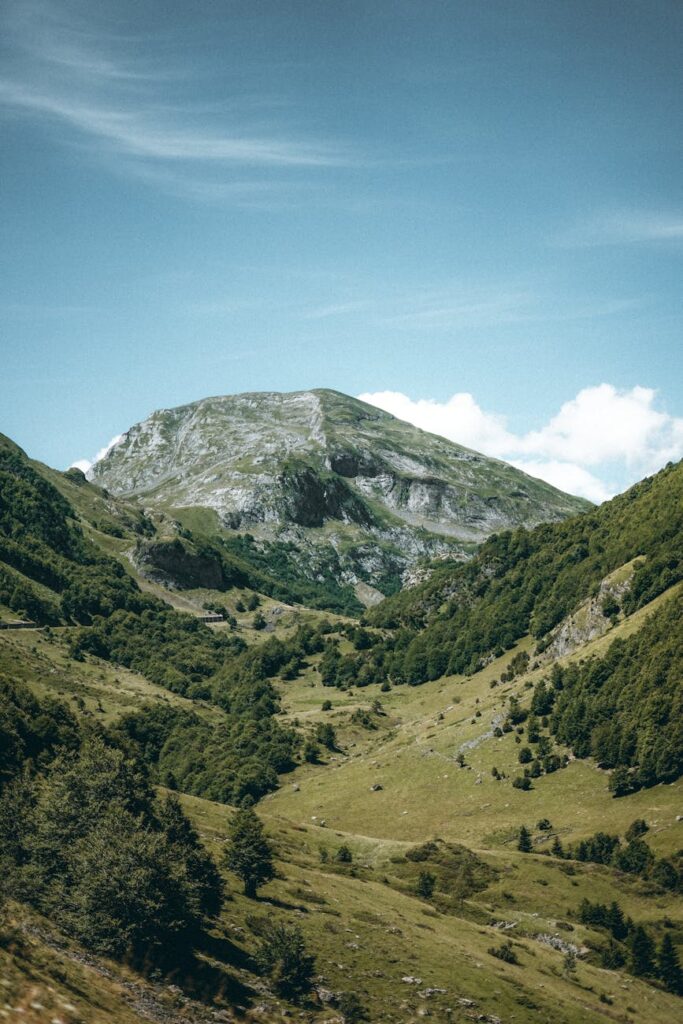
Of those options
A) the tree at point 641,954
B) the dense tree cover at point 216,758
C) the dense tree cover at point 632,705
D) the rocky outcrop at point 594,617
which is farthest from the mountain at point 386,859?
the dense tree cover at point 216,758

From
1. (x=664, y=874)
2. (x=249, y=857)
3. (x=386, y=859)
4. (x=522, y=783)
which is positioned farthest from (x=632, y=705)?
(x=249, y=857)

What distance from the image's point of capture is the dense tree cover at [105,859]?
48062 millimetres

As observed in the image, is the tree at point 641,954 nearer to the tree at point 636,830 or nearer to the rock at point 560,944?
the rock at point 560,944

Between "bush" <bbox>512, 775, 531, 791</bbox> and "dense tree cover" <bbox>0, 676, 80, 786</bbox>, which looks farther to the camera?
"bush" <bbox>512, 775, 531, 791</bbox>

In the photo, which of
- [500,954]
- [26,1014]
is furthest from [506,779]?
[26,1014]

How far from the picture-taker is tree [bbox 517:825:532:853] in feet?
386

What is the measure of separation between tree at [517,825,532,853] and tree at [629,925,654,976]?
35583mm

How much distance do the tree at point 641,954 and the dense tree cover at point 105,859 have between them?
45.2 m

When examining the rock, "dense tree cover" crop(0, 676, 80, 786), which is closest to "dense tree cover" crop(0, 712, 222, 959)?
"dense tree cover" crop(0, 676, 80, 786)

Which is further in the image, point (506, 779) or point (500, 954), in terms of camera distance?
point (506, 779)

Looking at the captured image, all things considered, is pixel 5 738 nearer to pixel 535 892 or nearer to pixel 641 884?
pixel 535 892

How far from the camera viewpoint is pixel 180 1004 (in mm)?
43438

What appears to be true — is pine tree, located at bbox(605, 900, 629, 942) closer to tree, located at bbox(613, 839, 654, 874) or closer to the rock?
the rock

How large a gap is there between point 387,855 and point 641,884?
31.9 meters
